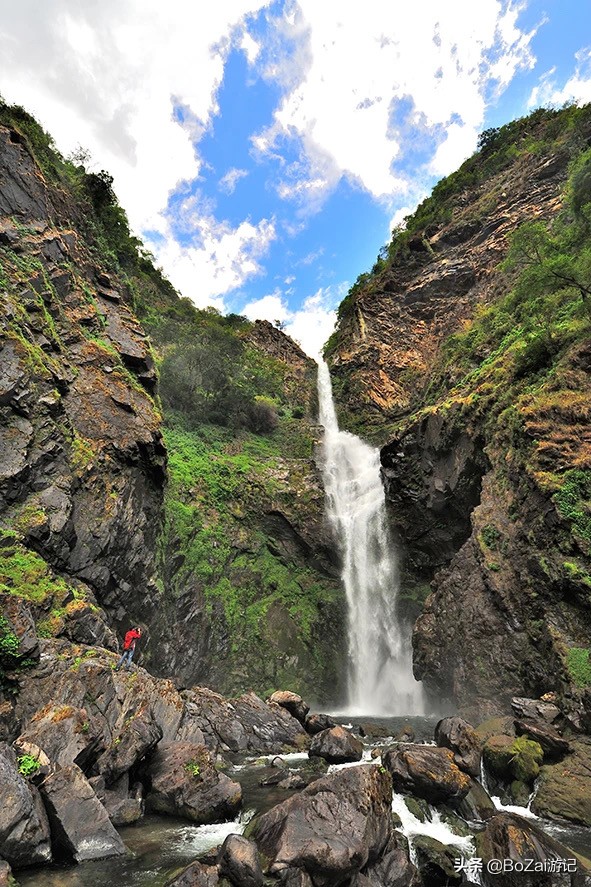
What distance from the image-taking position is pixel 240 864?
702cm

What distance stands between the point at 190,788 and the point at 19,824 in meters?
4.17

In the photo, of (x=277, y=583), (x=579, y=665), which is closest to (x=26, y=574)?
(x=579, y=665)

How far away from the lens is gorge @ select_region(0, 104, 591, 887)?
8.73m

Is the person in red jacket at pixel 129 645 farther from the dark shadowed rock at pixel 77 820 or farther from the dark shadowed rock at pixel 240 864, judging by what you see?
the dark shadowed rock at pixel 240 864

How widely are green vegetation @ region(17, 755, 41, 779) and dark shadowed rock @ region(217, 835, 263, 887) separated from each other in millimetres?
3716

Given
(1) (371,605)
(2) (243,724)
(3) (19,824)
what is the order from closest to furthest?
(3) (19,824) < (2) (243,724) < (1) (371,605)

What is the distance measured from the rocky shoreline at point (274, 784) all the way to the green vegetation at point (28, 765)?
32 mm

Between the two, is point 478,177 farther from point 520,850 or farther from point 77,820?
point 77,820

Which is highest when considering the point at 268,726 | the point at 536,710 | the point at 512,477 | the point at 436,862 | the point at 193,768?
the point at 512,477

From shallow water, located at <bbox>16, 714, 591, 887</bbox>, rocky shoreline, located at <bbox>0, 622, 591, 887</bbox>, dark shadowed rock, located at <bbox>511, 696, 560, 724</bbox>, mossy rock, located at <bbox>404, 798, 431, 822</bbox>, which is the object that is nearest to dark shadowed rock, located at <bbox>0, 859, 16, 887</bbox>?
rocky shoreline, located at <bbox>0, 622, 591, 887</bbox>

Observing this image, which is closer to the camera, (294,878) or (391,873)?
(294,878)

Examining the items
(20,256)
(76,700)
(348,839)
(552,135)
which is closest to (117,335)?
(20,256)

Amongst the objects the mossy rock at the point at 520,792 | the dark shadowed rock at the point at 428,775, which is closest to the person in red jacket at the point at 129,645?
the dark shadowed rock at the point at 428,775

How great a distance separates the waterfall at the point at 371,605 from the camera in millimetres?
25181
